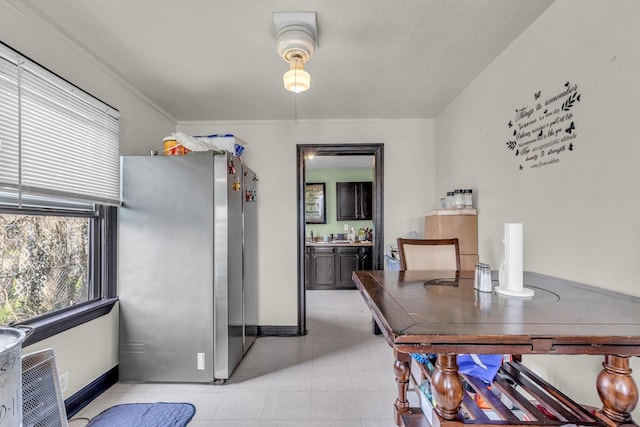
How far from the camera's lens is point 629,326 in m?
0.88

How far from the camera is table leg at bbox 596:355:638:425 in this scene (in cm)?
90

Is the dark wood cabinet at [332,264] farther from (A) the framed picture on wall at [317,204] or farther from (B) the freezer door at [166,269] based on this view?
(B) the freezer door at [166,269]

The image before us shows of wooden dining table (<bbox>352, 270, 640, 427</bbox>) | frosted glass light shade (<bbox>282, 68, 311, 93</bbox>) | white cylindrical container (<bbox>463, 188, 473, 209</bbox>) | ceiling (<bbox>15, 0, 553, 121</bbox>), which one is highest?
ceiling (<bbox>15, 0, 553, 121</bbox>)

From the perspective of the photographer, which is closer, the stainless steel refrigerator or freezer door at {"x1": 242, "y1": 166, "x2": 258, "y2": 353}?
the stainless steel refrigerator

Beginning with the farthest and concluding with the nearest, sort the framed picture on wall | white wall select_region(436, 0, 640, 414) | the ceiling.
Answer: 1. the framed picture on wall
2. the ceiling
3. white wall select_region(436, 0, 640, 414)

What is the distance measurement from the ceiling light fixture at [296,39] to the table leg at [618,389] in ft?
5.94

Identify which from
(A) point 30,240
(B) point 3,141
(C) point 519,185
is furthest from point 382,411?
(B) point 3,141

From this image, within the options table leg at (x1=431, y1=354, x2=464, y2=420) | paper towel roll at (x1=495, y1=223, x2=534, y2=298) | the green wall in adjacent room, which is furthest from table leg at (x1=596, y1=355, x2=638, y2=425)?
the green wall in adjacent room

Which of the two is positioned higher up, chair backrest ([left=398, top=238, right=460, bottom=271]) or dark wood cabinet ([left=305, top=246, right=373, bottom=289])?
chair backrest ([left=398, top=238, right=460, bottom=271])

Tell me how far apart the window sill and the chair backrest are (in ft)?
7.03

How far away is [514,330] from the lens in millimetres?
850

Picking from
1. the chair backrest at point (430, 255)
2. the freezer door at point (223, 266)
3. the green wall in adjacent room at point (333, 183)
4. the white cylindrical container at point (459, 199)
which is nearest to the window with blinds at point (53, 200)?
the freezer door at point (223, 266)

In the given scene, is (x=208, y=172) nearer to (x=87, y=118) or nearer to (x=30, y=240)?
(x=87, y=118)

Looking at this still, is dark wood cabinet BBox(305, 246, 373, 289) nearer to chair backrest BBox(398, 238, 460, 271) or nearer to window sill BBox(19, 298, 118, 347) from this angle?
chair backrest BBox(398, 238, 460, 271)
